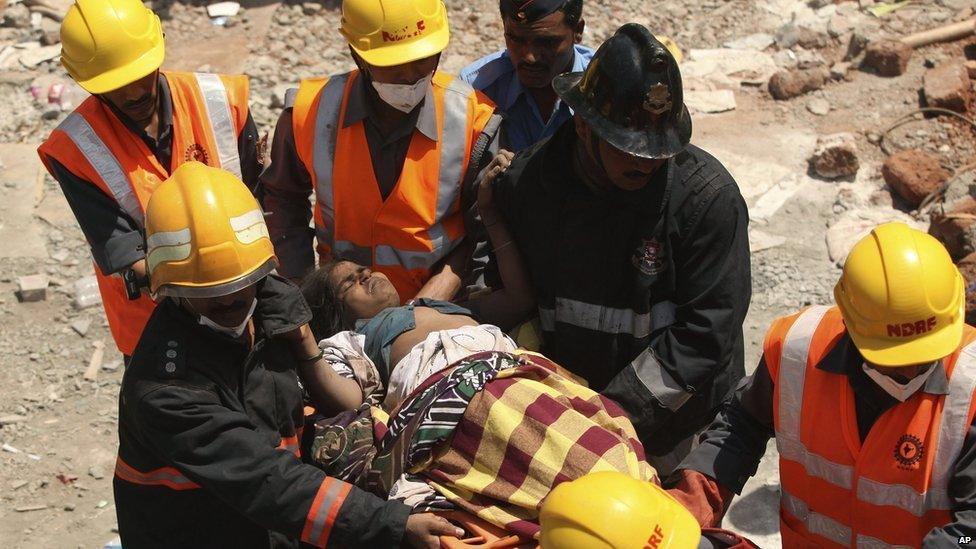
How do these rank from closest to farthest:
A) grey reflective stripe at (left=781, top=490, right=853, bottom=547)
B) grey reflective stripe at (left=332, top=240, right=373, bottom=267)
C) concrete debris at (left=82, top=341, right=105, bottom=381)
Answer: grey reflective stripe at (left=781, top=490, right=853, bottom=547), grey reflective stripe at (left=332, top=240, right=373, bottom=267), concrete debris at (left=82, top=341, right=105, bottom=381)

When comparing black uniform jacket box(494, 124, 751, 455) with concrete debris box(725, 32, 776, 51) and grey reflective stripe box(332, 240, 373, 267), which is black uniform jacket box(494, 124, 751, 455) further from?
concrete debris box(725, 32, 776, 51)

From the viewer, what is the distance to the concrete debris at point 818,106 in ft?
25.9

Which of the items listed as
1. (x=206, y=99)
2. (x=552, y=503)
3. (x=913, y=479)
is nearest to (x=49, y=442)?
(x=206, y=99)

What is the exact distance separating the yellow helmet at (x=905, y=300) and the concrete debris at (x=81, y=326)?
5088 mm

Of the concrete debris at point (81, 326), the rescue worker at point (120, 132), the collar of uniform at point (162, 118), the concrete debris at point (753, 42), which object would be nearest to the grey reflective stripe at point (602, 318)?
the rescue worker at point (120, 132)

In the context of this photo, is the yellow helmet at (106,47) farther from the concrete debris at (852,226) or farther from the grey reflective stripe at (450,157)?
the concrete debris at (852,226)

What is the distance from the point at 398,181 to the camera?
153 inches

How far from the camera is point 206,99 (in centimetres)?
426

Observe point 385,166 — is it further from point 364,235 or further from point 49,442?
point 49,442

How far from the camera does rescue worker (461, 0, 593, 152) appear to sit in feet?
13.6

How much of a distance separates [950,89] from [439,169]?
5.09m

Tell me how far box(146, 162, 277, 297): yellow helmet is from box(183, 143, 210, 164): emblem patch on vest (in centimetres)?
130

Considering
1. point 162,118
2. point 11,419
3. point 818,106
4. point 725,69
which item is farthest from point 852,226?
point 11,419

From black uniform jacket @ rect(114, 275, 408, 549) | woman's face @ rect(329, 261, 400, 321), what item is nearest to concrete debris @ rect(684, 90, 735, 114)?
woman's face @ rect(329, 261, 400, 321)
